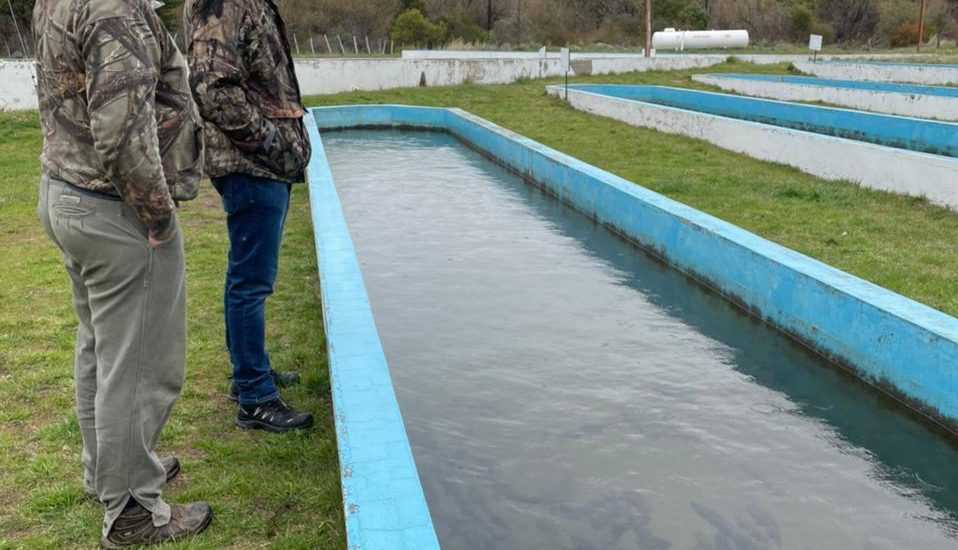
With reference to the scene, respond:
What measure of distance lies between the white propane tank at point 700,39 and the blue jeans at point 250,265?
3697 cm

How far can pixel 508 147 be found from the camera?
1079 centimetres

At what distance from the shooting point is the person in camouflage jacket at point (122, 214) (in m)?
2.16

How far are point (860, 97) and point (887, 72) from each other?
296 inches

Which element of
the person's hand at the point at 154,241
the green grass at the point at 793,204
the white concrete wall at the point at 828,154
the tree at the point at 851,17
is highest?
the tree at the point at 851,17

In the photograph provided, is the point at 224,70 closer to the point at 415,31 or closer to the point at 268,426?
the point at 268,426

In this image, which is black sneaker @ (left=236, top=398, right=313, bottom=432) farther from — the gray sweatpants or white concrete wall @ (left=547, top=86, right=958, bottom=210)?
white concrete wall @ (left=547, top=86, right=958, bottom=210)

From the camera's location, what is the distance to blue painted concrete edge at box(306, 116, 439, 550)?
2215mm

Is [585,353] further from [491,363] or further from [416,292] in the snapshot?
[416,292]

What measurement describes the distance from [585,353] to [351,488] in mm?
2315

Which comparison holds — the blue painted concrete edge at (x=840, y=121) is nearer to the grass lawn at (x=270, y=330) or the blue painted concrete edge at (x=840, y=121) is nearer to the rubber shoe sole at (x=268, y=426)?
the grass lawn at (x=270, y=330)

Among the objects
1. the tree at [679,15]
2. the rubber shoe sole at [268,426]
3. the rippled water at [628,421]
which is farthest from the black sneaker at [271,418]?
the tree at [679,15]

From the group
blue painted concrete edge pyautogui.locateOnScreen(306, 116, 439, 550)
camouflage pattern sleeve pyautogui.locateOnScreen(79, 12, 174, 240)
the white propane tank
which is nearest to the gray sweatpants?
camouflage pattern sleeve pyautogui.locateOnScreen(79, 12, 174, 240)

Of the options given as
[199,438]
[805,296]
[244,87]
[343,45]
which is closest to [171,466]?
[199,438]

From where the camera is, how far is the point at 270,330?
4.50 m
